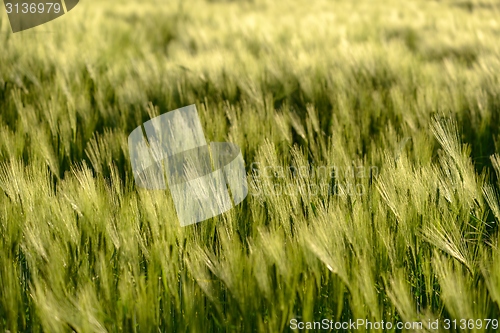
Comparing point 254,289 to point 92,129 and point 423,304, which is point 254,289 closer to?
point 423,304

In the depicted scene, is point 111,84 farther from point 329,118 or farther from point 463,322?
point 463,322

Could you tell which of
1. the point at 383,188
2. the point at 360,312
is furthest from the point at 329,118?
the point at 360,312

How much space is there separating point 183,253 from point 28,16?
2.70m

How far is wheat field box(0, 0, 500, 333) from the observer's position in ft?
3.03

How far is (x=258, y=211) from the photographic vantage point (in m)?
1.19

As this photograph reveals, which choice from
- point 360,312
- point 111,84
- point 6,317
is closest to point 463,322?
point 360,312

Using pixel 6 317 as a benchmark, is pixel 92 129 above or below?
above

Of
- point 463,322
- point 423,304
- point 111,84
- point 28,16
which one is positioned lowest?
point 423,304

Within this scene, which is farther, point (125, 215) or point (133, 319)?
point (125, 215)

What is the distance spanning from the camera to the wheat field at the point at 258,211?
92 cm

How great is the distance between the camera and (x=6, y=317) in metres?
0.93

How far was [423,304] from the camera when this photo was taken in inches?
43.0

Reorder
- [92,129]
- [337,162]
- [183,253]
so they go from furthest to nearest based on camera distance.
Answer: [92,129]
[337,162]
[183,253]

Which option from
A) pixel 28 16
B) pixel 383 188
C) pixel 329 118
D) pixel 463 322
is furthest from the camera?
pixel 28 16
